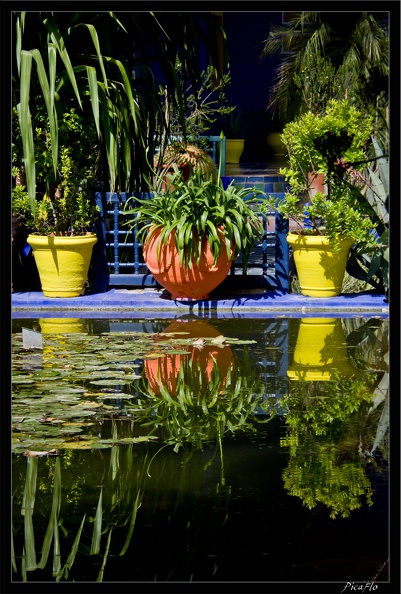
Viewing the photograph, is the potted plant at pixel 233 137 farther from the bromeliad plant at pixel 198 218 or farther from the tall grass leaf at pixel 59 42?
the tall grass leaf at pixel 59 42

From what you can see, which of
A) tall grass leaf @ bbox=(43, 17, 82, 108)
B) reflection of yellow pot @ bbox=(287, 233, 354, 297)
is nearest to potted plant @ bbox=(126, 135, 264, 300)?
reflection of yellow pot @ bbox=(287, 233, 354, 297)

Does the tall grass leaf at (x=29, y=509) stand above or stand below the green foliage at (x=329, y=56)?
below

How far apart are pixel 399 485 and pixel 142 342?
17.9ft

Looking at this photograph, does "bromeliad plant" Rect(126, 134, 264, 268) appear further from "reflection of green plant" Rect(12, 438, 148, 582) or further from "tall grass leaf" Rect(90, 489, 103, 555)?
"tall grass leaf" Rect(90, 489, 103, 555)

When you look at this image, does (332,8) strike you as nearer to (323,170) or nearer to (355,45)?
(323,170)

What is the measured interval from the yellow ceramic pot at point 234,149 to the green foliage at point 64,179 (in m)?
9.28

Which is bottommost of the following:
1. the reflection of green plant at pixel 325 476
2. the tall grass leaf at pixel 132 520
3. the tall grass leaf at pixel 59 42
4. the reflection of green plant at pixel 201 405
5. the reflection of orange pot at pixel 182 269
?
the tall grass leaf at pixel 132 520

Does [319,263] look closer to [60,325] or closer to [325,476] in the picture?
[60,325]

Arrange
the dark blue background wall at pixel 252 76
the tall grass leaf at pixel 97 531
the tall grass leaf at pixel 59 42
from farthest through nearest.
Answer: the dark blue background wall at pixel 252 76 → the tall grass leaf at pixel 59 42 → the tall grass leaf at pixel 97 531


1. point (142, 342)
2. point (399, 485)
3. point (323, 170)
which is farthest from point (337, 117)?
point (399, 485)

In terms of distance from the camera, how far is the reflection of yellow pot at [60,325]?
1013cm

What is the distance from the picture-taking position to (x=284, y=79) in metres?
17.4

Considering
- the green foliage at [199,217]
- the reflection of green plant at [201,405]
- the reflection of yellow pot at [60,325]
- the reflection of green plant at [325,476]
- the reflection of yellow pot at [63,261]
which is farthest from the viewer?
the reflection of yellow pot at [63,261]

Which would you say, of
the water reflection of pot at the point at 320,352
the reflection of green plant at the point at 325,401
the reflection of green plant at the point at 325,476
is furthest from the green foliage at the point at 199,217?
the reflection of green plant at the point at 325,476
